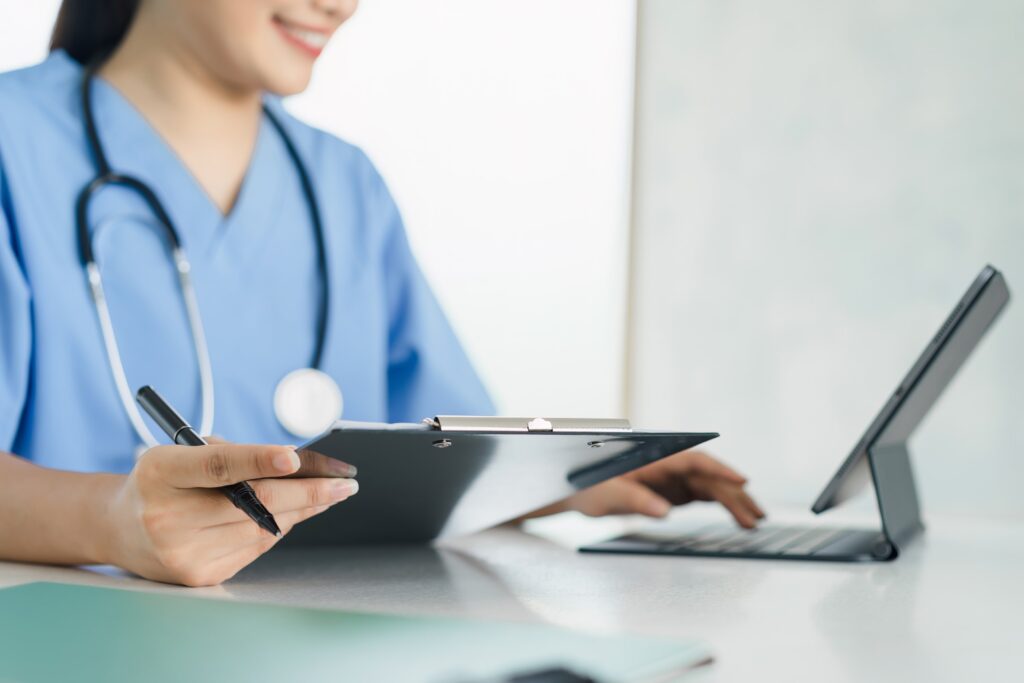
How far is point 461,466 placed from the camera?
0.56 metres

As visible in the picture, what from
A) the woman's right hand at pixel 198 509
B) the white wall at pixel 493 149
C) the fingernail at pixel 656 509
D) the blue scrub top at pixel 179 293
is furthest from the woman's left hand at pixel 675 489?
the white wall at pixel 493 149

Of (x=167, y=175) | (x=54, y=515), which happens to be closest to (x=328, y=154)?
(x=167, y=175)

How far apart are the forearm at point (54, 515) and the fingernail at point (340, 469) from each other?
13 cm

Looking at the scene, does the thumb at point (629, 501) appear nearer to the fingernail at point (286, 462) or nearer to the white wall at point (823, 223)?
the fingernail at point (286, 462)

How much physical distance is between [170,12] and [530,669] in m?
0.91

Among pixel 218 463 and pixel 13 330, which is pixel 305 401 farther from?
pixel 218 463

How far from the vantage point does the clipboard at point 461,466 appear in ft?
1.57

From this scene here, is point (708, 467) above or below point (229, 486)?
below

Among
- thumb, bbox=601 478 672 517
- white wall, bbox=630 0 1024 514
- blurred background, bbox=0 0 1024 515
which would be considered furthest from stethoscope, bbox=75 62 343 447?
white wall, bbox=630 0 1024 514

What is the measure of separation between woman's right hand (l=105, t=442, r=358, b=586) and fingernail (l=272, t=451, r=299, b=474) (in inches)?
1.0

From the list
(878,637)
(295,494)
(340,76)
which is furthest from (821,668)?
(340,76)

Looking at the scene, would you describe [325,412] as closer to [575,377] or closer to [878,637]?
[878,637]

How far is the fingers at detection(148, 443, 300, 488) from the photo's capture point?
0.44m

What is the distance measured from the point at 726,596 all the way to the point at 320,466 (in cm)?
21
